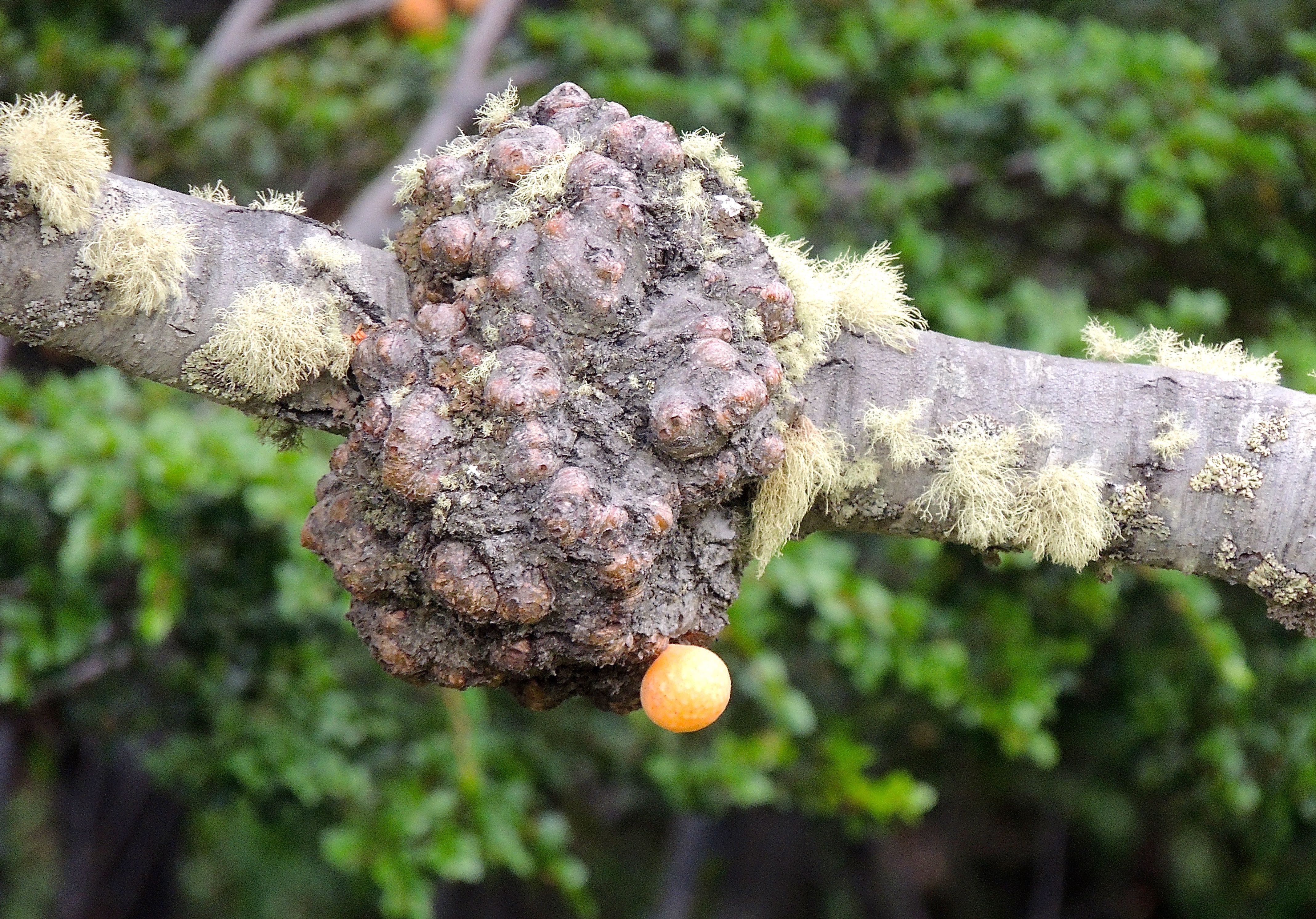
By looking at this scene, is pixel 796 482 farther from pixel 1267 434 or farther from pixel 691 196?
pixel 1267 434

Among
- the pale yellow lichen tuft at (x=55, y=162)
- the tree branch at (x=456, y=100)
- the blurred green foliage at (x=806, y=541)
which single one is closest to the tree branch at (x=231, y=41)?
the blurred green foliage at (x=806, y=541)

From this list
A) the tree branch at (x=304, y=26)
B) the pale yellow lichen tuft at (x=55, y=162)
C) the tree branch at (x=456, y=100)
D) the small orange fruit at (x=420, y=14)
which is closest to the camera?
the pale yellow lichen tuft at (x=55, y=162)

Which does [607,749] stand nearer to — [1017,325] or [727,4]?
→ [1017,325]

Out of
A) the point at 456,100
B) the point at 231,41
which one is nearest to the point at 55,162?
the point at 456,100

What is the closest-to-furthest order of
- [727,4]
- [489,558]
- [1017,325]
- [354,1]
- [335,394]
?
[489,558], [335,394], [1017,325], [727,4], [354,1]

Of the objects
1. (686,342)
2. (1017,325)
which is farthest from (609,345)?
(1017,325)

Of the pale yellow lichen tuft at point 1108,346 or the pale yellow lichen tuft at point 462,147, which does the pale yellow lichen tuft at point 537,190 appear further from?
the pale yellow lichen tuft at point 1108,346
